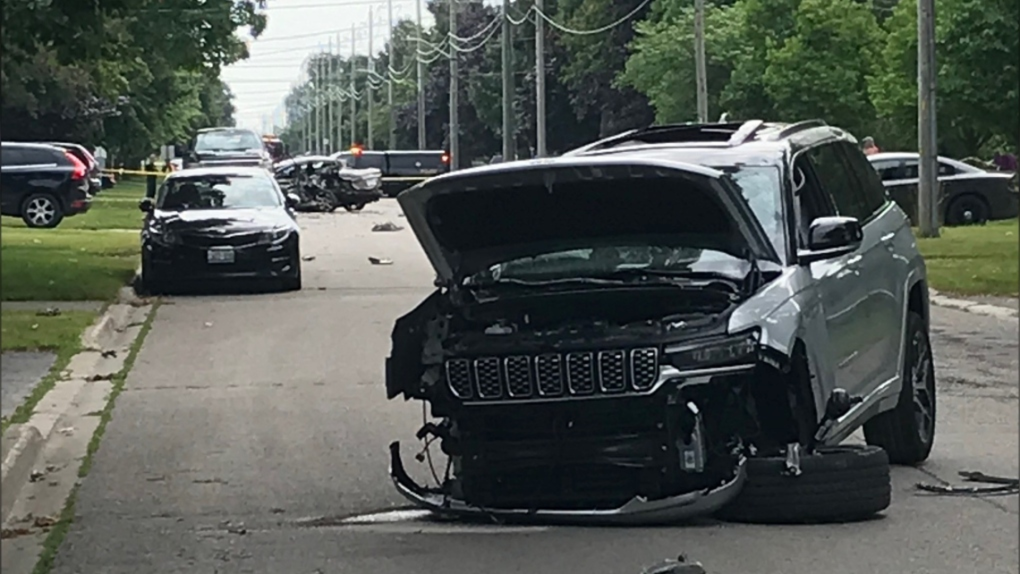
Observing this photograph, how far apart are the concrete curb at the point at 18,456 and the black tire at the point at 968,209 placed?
26.2 meters

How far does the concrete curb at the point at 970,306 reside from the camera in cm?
1873

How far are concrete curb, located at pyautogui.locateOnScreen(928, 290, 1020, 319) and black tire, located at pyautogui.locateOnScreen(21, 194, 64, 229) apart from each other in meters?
21.3

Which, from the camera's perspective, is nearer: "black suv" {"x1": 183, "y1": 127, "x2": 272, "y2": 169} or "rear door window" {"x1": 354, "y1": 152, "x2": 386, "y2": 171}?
"black suv" {"x1": 183, "y1": 127, "x2": 272, "y2": 169}

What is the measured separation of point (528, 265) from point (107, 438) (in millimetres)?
4154

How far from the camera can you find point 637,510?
8.20m

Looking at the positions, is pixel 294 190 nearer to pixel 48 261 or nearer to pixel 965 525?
pixel 48 261

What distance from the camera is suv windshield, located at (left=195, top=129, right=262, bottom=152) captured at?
57.4 metres

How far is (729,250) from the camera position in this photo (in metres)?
8.69

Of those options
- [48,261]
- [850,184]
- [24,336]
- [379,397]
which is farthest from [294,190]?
[850,184]

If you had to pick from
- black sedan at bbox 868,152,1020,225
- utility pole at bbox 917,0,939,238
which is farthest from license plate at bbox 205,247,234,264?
black sedan at bbox 868,152,1020,225

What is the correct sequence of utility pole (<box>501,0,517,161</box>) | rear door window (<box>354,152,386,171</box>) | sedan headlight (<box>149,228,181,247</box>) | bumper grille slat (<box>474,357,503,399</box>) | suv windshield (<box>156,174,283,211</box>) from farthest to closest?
1. rear door window (<box>354,152,386,171</box>)
2. utility pole (<box>501,0,517,161</box>)
3. suv windshield (<box>156,174,283,211</box>)
4. sedan headlight (<box>149,228,181,247</box>)
5. bumper grille slat (<box>474,357,503,399</box>)

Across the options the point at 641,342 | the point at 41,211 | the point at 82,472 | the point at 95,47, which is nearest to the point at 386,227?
the point at 41,211

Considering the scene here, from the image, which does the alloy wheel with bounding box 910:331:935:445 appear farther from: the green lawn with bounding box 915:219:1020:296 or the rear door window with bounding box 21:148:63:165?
the rear door window with bounding box 21:148:63:165

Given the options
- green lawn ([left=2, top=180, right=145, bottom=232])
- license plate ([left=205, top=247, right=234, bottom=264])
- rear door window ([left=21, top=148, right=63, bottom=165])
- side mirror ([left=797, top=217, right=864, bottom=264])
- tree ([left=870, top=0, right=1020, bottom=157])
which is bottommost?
green lawn ([left=2, top=180, right=145, bottom=232])
